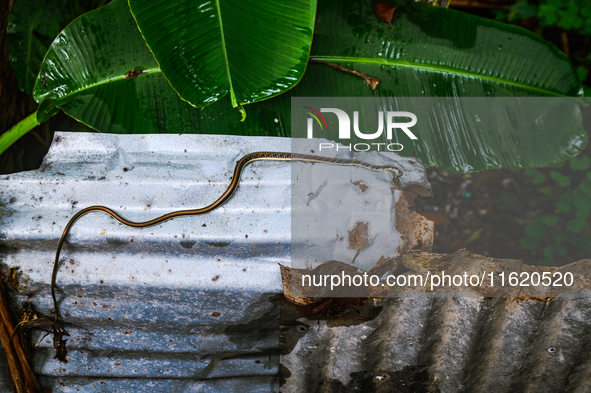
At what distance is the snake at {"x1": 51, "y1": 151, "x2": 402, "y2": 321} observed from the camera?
119 centimetres

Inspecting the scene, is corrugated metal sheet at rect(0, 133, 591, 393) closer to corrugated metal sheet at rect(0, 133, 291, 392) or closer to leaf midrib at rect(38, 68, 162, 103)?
corrugated metal sheet at rect(0, 133, 291, 392)

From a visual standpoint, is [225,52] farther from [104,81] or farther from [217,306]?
[217,306]

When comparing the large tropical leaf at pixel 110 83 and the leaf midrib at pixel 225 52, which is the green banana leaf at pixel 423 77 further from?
the leaf midrib at pixel 225 52

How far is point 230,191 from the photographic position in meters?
1.26

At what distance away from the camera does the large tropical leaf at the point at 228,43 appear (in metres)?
1.18

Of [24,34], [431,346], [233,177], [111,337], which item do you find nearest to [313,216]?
[233,177]

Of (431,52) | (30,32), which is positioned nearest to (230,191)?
(431,52)

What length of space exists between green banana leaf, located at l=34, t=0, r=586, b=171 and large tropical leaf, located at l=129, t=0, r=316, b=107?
9.5 inches

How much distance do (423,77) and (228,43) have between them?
0.92 metres

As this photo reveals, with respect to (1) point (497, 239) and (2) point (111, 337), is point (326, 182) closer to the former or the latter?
(2) point (111, 337)

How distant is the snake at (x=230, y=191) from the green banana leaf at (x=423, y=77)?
193mm

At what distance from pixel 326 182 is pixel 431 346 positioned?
0.79 m

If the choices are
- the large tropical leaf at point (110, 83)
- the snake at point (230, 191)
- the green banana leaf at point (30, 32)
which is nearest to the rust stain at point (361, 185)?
the snake at point (230, 191)

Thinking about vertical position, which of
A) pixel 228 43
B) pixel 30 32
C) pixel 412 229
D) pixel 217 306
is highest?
pixel 30 32
